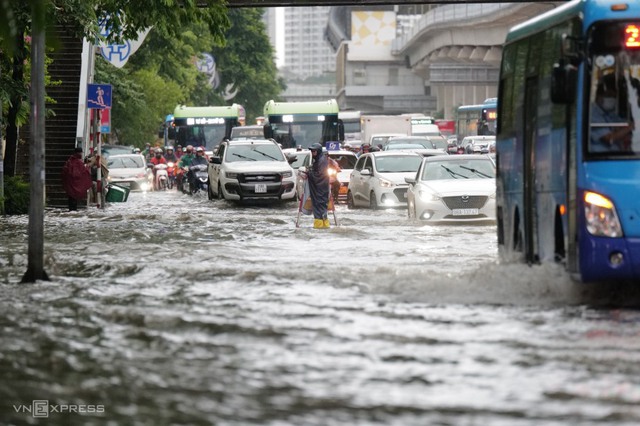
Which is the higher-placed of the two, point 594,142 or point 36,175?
point 594,142

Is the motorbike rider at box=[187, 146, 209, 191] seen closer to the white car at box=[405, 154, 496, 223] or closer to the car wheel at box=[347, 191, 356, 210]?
→ the car wheel at box=[347, 191, 356, 210]

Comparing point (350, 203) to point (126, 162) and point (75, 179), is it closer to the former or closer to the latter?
point (75, 179)

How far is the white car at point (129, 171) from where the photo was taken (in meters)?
54.3

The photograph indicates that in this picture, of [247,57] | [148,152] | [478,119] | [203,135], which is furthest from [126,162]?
[247,57]

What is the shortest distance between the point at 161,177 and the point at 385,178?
26655 millimetres

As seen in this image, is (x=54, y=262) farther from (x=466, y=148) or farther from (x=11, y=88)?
(x=466, y=148)

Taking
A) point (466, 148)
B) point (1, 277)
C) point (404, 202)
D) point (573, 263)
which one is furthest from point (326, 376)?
point (466, 148)

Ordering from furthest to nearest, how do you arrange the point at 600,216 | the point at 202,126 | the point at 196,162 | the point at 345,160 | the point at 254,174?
1. the point at 202,126
2. the point at 196,162
3. the point at 345,160
4. the point at 254,174
5. the point at 600,216

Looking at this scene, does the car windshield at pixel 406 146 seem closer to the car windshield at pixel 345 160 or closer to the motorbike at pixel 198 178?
the car windshield at pixel 345 160

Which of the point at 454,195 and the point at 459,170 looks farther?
the point at 459,170

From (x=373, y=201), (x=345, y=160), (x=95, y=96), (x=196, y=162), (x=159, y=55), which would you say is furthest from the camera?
(x=159, y=55)

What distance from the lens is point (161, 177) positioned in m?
61.3

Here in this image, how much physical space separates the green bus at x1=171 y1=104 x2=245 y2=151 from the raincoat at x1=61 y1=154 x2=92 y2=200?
24.0m

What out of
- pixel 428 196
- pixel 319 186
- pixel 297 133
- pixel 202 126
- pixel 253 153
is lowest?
pixel 428 196
